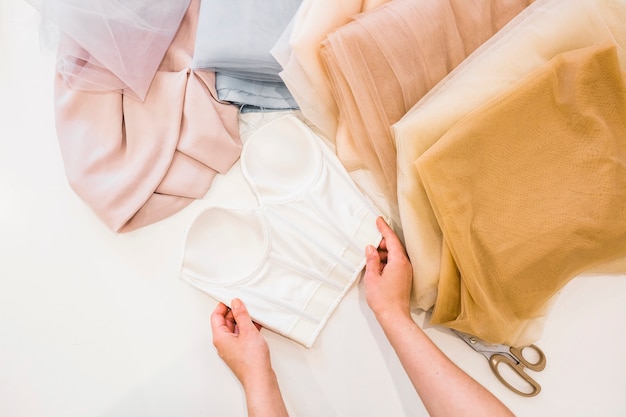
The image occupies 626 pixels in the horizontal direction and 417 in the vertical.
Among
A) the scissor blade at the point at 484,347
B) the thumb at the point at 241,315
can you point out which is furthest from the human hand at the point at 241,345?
the scissor blade at the point at 484,347

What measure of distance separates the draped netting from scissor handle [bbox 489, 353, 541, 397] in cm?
83

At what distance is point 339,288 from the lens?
2.61 feet

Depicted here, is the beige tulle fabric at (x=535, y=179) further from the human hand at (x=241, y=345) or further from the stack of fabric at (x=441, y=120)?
the human hand at (x=241, y=345)

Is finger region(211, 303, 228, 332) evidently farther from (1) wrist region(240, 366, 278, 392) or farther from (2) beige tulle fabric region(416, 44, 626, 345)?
(2) beige tulle fabric region(416, 44, 626, 345)

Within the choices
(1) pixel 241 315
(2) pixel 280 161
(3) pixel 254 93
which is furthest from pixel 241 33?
(1) pixel 241 315

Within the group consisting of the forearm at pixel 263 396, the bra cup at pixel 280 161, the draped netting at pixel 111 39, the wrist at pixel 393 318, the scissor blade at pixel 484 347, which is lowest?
the forearm at pixel 263 396

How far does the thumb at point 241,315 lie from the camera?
0.76 metres

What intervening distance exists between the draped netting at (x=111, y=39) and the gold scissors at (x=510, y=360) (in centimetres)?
79

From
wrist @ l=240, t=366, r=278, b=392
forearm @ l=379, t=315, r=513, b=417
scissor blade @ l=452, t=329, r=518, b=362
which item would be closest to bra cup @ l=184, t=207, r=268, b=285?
wrist @ l=240, t=366, r=278, b=392

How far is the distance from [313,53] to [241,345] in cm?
52

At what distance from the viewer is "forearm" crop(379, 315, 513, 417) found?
629 mm

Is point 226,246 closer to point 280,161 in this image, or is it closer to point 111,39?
point 280,161

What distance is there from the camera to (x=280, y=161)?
0.81 m

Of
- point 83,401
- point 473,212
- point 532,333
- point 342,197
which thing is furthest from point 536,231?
point 83,401
